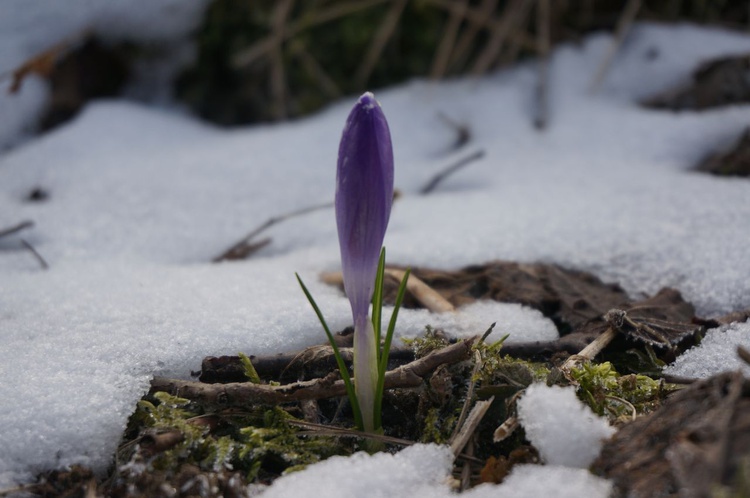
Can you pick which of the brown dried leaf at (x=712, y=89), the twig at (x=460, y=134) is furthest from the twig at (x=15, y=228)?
the brown dried leaf at (x=712, y=89)

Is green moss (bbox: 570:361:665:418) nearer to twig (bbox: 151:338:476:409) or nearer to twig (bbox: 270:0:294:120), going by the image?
twig (bbox: 151:338:476:409)

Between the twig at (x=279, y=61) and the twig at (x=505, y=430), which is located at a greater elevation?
the twig at (x=279, y=61)

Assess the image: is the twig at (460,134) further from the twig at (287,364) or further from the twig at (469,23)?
the twig at (287,364)

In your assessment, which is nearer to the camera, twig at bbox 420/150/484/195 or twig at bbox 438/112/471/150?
twig at bbox 420/150/484/195

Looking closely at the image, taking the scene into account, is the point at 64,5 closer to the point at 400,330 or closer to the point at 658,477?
the point at 400,330

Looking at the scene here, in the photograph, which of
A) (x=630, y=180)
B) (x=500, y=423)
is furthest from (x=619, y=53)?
(x=500, y=423)

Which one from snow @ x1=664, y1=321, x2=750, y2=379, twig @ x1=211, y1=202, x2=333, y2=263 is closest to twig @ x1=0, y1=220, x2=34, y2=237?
twig @ x1=211, y1=202, x2=333, y2=263
